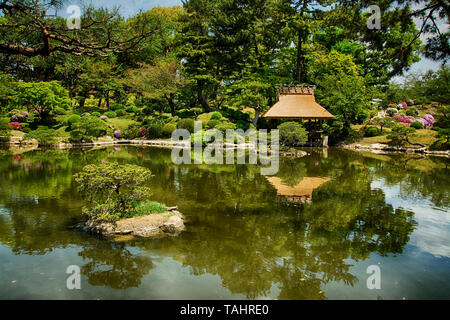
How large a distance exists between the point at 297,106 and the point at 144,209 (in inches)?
700

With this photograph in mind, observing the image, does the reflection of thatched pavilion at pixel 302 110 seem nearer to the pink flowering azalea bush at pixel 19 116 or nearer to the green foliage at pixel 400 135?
the green foliage at pixel 400 135

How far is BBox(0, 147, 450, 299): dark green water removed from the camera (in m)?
4.00

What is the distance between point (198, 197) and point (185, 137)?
1549cm

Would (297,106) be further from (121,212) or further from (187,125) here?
(121,212)

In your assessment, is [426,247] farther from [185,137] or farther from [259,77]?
[259,77]

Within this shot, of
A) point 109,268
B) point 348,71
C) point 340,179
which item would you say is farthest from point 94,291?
point 348,71

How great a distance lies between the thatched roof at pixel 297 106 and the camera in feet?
69.2

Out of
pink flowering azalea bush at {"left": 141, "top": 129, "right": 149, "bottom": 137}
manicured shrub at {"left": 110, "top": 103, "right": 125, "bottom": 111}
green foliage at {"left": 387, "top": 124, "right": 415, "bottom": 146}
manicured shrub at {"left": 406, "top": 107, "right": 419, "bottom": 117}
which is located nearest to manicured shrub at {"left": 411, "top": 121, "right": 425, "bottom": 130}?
green foliage at {"left": 387, "top": 124, "right": 415, "bottom": 146}

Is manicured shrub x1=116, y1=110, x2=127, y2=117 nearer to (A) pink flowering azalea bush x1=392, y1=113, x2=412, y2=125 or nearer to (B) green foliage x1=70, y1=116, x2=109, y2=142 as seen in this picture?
(B) green foliage x1=70, y1=116, x2=109, y2=142

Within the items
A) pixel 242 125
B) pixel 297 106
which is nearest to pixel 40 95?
pixel 242 125

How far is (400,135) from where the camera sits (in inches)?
822

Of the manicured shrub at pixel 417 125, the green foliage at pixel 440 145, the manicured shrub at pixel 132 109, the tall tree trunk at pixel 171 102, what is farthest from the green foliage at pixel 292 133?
the manicured shrub at pixel 132 109

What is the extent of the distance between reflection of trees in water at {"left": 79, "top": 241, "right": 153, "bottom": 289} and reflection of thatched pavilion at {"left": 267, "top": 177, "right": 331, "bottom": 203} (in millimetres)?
4819
